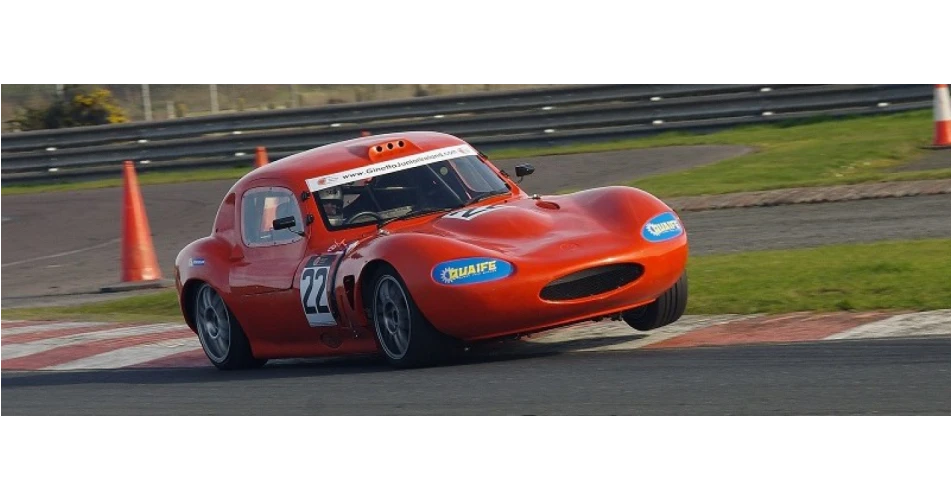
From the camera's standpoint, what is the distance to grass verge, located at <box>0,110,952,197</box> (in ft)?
50.5

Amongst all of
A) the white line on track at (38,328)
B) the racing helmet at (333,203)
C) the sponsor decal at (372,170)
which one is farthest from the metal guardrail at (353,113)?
the racing helmet at (333,203)

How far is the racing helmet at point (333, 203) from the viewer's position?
8500mm

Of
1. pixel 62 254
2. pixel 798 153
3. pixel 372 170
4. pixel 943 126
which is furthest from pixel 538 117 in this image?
pixel 372 170

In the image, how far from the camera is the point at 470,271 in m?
7.19

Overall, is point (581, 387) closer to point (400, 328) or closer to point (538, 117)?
point (400, 328)

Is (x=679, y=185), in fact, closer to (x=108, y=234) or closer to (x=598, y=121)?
(x=598, y=121)

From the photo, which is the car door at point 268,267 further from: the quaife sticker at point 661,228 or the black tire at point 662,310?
the quaife sticker at point 661,228

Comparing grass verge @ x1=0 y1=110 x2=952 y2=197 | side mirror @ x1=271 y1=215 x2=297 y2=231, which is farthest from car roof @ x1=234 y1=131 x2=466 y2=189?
grass verge @ x1=0 y1=110 x2=952 y2=197

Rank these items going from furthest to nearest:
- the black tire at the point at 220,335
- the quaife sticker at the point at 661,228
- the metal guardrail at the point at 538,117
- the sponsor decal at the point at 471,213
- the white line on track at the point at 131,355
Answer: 1. the metal guardrail at the point at 538,117
2. the white line on track at the point at 131,355
3. the black tire at the point at 220,335
4. the sponsor decal at the point at 471,213
5. the quaife sticker at the point at 661,228

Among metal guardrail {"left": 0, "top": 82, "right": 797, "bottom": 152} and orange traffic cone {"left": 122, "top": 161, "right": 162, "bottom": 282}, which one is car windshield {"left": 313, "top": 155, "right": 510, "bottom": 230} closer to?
orange traffic cone {"left": 122, "top": 161, "right": 162, "bottom": 282}

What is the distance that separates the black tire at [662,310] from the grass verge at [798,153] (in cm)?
682

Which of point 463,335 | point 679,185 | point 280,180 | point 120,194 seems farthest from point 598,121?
point 463,335

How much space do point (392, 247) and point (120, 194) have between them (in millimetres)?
14749

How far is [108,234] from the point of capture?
17.9 m
